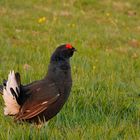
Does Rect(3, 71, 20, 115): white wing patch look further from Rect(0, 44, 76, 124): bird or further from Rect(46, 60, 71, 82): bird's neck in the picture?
Rect(46, 60, 71, 82): bird's neck

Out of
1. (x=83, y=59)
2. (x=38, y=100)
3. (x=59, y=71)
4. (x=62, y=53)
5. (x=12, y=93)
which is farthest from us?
(x=83, y=59)

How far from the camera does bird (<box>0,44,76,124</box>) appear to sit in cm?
538

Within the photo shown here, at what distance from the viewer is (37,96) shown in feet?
18.2

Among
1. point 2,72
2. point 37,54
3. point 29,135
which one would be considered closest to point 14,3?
point 37,54

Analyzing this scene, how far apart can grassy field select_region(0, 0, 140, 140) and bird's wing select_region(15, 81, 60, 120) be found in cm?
12

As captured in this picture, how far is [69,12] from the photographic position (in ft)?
57.6

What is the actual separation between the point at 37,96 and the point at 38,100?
46mm

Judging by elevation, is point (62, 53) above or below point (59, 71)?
above

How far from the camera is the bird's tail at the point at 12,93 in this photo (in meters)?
5.32

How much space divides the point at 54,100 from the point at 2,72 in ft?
8.43

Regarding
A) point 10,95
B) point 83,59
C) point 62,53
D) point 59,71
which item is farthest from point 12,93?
point 83,59

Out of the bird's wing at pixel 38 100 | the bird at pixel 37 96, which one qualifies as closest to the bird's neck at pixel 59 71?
the bird at pixel 37 96

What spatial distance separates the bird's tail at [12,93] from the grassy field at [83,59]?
158mm

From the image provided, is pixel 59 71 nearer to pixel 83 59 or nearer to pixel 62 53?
pixel 62 53
